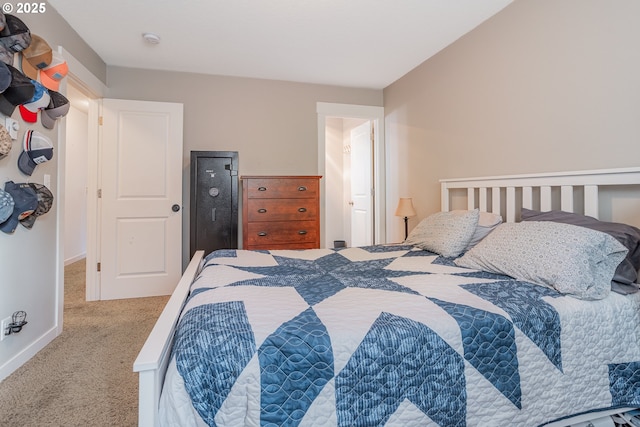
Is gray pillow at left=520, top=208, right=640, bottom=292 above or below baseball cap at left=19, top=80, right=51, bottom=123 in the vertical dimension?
below

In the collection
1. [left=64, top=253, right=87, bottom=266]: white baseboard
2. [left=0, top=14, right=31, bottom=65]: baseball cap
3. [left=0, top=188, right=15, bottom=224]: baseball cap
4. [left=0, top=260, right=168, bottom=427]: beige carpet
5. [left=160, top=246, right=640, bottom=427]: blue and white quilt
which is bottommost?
[left=0, top=260, right=168, bottom=427]: beige carpet

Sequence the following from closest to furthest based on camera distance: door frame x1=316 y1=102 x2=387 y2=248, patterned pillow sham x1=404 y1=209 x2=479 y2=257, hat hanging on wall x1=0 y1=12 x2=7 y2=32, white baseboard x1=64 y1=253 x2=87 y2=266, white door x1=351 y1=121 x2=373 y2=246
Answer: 1. hat hanging on wall x1=0 y1=12 x2=7 y2=32
2. patterned pillow sham x1=404 y1=209 x2=479 y2=257
3. door frame x1=316 y1=102 x2=387 y2=248
4. white door x1=351 y1=121 x2=373 y2=246
5. white baseboard x1=64 y1=253 x2=87 y2=266

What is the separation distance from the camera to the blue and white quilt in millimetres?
924

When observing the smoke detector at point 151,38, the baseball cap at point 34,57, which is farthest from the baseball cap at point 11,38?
the smoke detector at point 151,38

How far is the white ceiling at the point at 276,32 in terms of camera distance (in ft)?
7.86

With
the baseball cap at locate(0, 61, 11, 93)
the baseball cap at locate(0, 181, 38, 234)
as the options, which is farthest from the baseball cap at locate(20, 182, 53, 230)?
the baseball cap at locate(0, 61, 11, 93)

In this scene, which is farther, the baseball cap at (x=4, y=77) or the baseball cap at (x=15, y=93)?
the baseball cap at (x=15, y=93)

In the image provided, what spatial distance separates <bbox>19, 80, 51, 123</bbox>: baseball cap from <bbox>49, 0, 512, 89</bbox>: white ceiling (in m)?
0.75

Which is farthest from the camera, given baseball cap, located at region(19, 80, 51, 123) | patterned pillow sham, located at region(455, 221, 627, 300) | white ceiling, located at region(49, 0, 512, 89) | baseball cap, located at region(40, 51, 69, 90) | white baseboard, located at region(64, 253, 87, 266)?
white baseboard, located at region(64, 253, 87, 266)

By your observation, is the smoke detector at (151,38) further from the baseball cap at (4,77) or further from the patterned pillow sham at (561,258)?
the patterned pillow sham at (561,258)

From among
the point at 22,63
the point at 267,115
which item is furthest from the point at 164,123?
the point at 22,63

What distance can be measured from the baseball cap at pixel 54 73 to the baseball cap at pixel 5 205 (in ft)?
2.92

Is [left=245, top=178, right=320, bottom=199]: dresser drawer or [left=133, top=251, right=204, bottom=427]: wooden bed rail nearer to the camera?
[left=133, top=251, right=204, bottom=427]: wooden bed rail

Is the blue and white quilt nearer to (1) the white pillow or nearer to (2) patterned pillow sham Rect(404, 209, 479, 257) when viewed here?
(2) patterned pillow sham Rect(404, 209, 479, 257)
